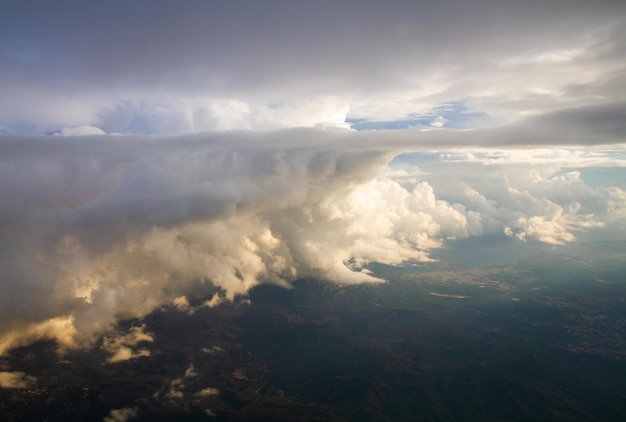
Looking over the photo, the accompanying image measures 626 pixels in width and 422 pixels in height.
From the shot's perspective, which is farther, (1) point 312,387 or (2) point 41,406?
(1) point 312,387

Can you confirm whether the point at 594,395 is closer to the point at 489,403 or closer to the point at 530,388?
the point at 530,388

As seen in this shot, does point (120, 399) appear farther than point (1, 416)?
Yes

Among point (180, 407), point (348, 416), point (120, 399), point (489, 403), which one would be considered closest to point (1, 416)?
point (120, 399)

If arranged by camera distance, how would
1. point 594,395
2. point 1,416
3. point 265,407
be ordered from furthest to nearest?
point 594,395, point 265,407, point 1,416

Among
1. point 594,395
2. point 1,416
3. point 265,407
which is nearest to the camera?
point 1,416

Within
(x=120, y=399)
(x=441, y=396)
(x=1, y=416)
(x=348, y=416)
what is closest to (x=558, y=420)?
(x=441, y=396)

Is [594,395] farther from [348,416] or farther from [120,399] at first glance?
[120,399]

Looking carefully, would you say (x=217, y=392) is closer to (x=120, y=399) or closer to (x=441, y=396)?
(x=120, y=399)

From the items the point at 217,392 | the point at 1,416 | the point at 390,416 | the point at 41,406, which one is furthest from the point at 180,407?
the point at 390,416
